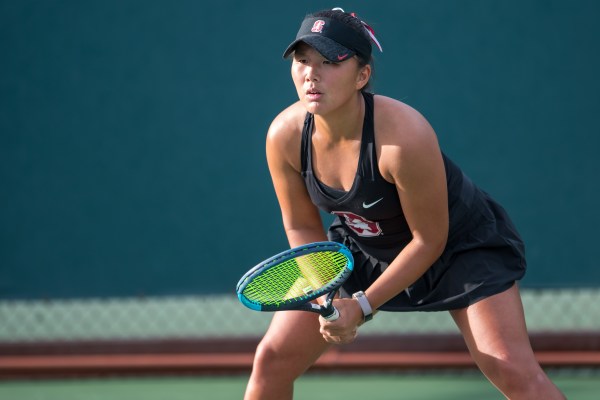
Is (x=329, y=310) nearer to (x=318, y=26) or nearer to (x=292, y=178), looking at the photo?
(x=292, y=178)

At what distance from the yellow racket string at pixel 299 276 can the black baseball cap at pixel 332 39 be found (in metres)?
0.50

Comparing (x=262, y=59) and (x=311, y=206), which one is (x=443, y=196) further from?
(x=262, y=59)

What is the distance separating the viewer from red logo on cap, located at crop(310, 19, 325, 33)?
266 cm

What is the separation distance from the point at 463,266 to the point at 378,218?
0.26 m

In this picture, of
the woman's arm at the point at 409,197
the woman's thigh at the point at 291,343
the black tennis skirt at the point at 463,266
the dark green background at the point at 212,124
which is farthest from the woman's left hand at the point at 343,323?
the dark green background at the point at 212,124

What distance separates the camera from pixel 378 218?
9.28ft

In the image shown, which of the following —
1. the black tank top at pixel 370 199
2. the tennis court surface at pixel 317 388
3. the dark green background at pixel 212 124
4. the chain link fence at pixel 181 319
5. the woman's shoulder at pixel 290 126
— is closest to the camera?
the black tank top at pixel 370 199

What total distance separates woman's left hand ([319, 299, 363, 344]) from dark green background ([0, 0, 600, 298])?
205 cm

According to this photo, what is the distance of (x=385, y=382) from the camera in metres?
4.39

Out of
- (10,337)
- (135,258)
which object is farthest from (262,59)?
(10,337)

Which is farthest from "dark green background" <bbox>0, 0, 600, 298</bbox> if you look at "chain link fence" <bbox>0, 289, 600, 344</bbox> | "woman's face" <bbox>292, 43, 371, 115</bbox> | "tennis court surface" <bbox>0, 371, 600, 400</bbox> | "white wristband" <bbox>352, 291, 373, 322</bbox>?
"white wristband" <bbox>352, 291, 373, 322</bbox>

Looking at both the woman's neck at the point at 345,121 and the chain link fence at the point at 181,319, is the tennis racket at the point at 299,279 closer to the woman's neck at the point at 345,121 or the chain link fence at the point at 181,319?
the woman's neck at the point at 345,121

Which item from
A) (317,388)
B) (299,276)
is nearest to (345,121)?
(299,276)

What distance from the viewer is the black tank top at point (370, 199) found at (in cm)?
272
